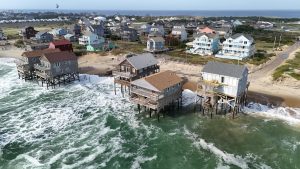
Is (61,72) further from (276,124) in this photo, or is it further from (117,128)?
(276,124)

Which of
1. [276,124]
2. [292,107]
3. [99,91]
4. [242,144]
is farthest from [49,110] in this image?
[292,107]

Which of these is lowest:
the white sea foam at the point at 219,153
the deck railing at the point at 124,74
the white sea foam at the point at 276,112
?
the white sea foam at the point at 219,153

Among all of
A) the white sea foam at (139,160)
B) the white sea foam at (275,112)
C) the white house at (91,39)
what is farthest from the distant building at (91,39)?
the white sea foam at (139,160)

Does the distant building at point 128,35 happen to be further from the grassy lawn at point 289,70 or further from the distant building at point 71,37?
the grassy lawn at point 289,70

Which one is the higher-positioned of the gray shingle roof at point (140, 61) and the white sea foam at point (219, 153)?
the gray shingle roof at point (140, 61)

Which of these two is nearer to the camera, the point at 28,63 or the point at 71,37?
the point at 28,63

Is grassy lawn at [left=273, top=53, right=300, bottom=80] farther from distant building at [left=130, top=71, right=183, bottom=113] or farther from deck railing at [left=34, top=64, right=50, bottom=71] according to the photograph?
deck railing at [left=34, top=64, right=50, bottom=71]

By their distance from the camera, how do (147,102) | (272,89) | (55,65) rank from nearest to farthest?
(147,102) → (272,89) → (55,65)

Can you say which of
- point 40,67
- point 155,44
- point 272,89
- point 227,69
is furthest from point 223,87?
point 155,44

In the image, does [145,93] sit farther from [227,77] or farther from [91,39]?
[91,39]
